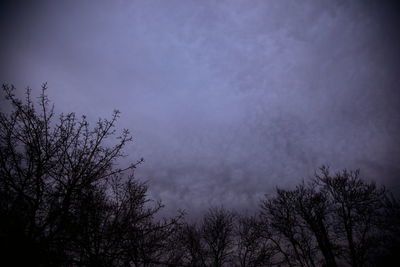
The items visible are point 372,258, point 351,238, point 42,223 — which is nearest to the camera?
point 42,223

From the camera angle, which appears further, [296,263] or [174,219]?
[296,263]

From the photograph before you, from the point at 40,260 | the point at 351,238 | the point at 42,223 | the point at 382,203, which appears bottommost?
the point at 40,260

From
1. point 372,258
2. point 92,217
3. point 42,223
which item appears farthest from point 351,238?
point 42,223

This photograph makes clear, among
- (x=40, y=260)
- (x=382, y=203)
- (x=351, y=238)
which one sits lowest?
(x=40, y=260)

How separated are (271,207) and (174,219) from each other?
1712 cm

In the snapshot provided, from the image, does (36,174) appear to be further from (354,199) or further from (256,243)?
(354,199)

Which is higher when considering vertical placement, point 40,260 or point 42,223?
point 42,223

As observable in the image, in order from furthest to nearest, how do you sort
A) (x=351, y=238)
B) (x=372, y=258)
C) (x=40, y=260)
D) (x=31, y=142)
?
1. (x=372, y=258)
2. (x=351, y=238)
3. (x=31, y=142)
4. (x=40, y=260)

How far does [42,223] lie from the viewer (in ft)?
15.4

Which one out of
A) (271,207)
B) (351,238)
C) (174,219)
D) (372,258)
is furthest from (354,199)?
(174,219)

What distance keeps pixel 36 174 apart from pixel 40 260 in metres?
2.06

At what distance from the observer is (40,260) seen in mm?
4121

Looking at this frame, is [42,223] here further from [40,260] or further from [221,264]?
[221,264]

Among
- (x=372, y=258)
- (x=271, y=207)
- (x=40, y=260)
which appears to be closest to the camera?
(x=40, y=260)
